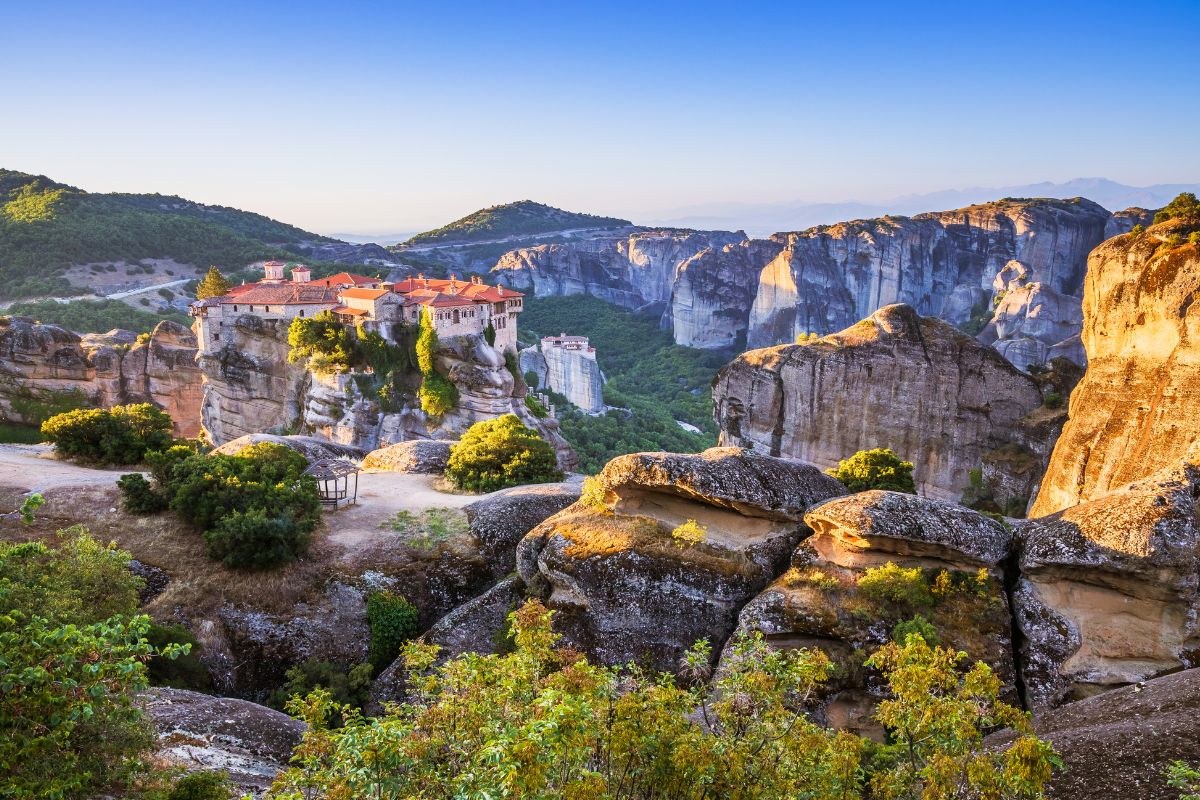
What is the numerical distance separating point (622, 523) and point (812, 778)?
11.2 m

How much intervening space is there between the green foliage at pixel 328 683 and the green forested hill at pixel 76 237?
75327 millimetres

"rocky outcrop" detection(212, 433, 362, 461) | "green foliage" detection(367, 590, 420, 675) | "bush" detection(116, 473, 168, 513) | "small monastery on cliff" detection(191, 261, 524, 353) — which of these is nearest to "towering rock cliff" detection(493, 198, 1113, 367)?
"small monastery on cliff" detection(191, 261, 524, 353)

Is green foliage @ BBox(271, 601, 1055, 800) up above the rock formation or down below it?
above

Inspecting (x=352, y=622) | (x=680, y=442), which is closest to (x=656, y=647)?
(x=352, y=622)

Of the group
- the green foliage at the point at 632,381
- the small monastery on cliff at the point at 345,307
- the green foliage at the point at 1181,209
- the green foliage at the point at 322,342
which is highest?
the green foliage at the point at 1181,209

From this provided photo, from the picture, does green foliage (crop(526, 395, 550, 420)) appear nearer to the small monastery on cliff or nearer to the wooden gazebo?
the small monastery on cliff

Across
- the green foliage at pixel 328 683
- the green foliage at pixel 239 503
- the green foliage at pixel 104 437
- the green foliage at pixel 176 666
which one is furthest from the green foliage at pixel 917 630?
the green foliage at pixel 104 437

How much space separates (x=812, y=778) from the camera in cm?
805

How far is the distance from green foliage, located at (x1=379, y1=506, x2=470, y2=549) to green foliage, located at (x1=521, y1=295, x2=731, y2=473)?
A: 2932 cm

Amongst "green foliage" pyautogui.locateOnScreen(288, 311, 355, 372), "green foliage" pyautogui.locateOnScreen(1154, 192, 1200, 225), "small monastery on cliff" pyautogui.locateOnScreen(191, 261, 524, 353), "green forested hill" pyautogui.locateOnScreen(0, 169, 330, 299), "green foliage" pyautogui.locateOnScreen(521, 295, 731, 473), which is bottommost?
"green foliage" pyautogui.locateOnScreen(521, 295, 731, 473)

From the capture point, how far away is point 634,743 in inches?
304

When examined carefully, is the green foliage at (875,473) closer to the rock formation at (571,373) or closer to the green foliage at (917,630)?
the green foliage at (917,630)

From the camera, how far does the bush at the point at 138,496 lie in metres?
22.1

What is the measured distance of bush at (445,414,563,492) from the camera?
1123 inches
